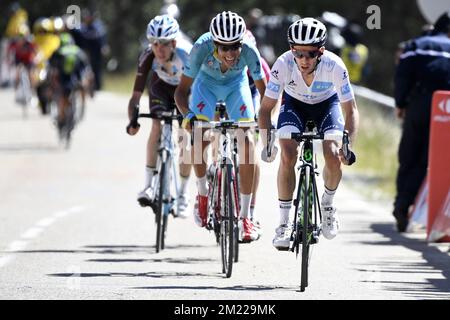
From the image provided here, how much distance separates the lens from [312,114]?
39.8 ft

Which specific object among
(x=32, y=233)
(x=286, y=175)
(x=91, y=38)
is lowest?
(x=32, y=233)

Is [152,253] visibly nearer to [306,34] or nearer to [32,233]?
[32,233]

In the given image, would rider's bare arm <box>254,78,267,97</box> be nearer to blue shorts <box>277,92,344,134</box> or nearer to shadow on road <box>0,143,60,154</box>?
blue shorts <box>277,92,344,134</box>

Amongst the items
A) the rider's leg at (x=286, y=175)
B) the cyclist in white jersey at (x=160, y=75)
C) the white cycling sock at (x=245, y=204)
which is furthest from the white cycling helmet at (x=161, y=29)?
the rider's leg at (x=286, y=175)

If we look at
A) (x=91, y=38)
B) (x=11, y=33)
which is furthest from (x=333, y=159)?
(x=11, y=33)

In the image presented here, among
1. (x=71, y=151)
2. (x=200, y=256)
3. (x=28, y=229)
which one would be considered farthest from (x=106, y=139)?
(x=200, y=256)

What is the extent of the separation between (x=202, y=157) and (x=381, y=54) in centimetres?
2828

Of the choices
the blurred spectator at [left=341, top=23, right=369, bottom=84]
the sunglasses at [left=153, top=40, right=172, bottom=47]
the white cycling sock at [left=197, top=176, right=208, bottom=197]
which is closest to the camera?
the white cycling sock at [left=197, top=176, right=208, bottom=197]

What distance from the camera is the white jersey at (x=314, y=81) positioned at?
11.9 meters

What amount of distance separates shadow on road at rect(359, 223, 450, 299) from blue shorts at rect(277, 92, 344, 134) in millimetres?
1262

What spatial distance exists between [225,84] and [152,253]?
66.6 inches

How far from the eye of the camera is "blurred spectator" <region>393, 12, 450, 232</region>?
1551 centimetres

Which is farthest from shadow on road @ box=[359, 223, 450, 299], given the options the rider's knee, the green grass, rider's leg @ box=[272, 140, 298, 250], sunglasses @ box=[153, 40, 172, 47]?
the green grass

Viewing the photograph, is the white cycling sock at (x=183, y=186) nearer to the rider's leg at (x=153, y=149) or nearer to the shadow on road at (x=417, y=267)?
the rider's leg at (x=153, y=149)
